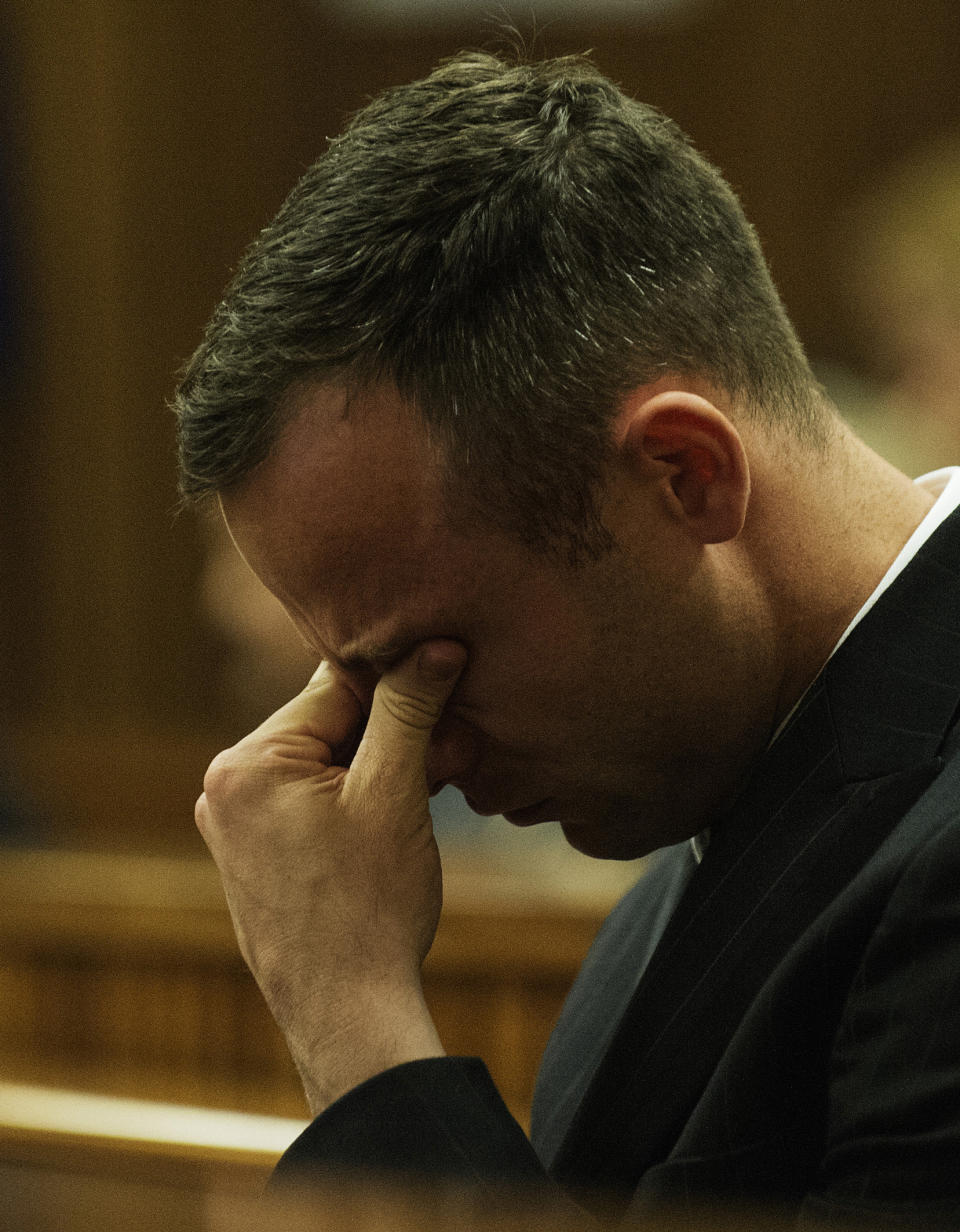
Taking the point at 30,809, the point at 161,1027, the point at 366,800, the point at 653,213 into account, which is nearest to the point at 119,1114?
the point at 366,800

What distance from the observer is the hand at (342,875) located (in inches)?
40.5

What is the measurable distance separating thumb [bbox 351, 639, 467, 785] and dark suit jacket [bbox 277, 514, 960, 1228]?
224 millimetres

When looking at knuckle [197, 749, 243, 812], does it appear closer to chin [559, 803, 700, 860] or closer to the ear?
chin [559, 803, 700, 860]

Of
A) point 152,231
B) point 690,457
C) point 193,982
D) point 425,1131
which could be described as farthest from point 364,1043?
point 152,231

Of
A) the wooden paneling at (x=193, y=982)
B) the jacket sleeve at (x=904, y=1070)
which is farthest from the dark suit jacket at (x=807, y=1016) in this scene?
the wooden paneling at (x=193, y=982)

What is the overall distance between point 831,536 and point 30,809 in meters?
2.60

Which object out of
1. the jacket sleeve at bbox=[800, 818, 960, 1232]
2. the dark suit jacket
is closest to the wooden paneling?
the dark suit jacket

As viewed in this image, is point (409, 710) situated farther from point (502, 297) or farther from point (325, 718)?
point (502, 297)

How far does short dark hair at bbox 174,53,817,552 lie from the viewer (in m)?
1.04

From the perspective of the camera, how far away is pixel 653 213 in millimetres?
1101

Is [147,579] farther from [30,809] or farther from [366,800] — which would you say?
[366,800]

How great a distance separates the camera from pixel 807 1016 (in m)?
0.90

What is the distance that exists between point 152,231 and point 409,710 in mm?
3874

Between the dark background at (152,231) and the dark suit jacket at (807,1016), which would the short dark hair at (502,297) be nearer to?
the dark suit jacket at (807,1016)
